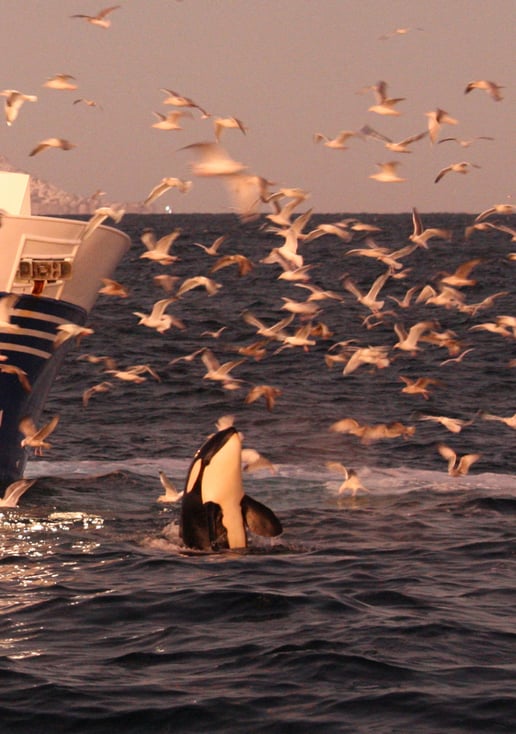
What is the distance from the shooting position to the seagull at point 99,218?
18.2 m

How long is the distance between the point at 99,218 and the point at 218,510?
5.96 meters

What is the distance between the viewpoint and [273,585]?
13703mm

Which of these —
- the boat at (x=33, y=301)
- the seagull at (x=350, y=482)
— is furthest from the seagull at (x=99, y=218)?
the seagull at (x=350, y=482)

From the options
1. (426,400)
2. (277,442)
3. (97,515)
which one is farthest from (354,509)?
(426,400)

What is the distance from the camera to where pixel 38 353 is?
21.0 m

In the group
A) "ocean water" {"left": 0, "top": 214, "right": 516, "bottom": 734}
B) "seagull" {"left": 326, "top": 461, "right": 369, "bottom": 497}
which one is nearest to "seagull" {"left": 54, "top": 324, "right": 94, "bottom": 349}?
"ocean water" {"left": 0, "top": 214, "right": 516, "bottom": 734}

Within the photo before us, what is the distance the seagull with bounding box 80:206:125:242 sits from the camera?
18156 millimetres

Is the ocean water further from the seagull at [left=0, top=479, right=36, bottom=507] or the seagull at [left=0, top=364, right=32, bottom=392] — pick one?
the seagull at [left=0, top=364, right=32, bottom=392]

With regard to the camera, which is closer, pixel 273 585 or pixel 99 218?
pixel 273 585

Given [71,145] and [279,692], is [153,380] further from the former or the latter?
[279,692]

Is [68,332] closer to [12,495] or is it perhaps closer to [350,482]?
[12,495]

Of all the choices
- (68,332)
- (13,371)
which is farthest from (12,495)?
(68,332)

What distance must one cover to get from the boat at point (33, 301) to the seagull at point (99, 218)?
4cm

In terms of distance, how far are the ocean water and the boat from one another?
3.61 feet
